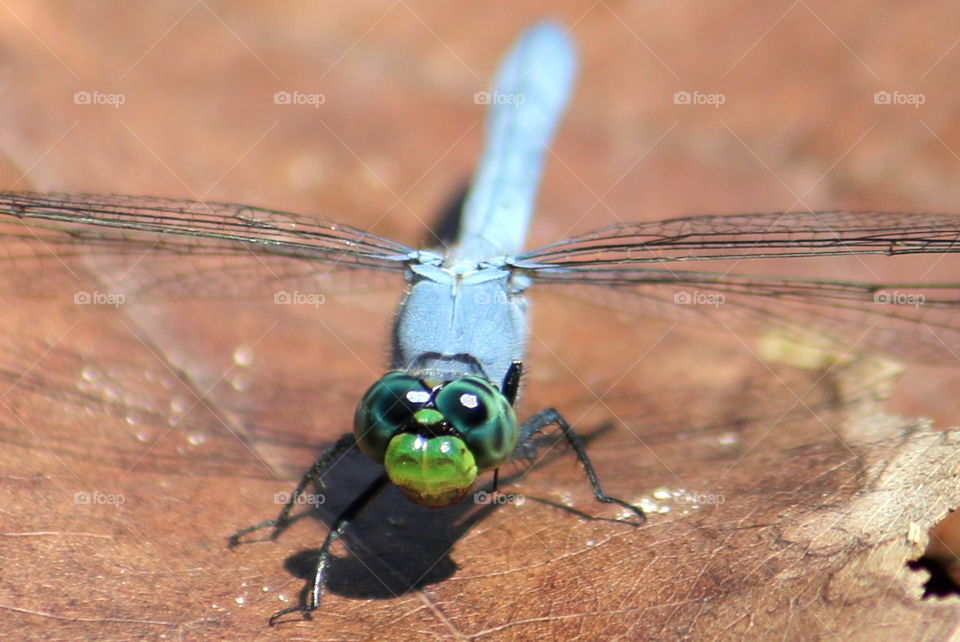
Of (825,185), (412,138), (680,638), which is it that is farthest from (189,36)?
(680,638)

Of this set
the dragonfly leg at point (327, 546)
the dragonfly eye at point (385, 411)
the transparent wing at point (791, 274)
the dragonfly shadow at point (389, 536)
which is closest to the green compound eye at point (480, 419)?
the dragonfly eye at point (385, 411)

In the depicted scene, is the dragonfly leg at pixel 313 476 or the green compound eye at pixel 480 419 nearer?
the green compound eye at pixel 480 419

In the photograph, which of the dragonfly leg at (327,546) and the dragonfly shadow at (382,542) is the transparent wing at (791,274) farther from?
the dragonfly leg at (327,546)

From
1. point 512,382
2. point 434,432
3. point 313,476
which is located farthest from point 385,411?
point 512,382

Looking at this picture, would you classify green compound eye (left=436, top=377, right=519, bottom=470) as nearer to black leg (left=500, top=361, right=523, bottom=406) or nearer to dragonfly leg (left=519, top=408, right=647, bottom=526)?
dragonfly leg (left=519, top=408, right=647, bottom=526)

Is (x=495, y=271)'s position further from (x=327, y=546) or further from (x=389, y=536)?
(x=327, y=546)

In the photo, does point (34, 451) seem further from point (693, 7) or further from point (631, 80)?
point (693, 7)
